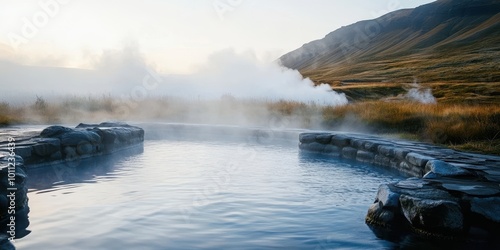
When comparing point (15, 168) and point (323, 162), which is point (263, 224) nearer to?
point (15, 168)

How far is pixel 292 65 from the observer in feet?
348

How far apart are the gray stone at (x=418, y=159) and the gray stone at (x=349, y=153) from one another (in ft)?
6.24

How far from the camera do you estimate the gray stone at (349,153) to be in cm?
861

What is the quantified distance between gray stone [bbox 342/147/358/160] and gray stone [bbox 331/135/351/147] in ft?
0.47

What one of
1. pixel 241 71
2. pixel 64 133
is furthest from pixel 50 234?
pixel 241 71

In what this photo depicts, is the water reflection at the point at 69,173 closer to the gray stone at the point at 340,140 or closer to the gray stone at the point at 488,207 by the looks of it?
the gray stone at the point at 340,140

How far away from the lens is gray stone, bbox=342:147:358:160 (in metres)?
8.61

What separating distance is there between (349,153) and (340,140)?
466mm

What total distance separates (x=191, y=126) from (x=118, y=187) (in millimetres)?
6981

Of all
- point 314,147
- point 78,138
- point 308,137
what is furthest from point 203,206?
point 308,137

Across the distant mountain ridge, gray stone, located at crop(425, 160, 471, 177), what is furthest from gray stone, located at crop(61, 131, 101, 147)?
the distant mountain ridge

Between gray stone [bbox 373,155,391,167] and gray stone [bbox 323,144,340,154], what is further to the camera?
gray stone [bbox 323,144,340,154]

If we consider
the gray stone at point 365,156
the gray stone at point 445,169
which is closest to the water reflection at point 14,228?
the gray stone at point 445,169

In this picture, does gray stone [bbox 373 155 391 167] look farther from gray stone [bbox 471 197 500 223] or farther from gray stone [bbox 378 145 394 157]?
gray stone [bbox 471 197 500 223]
